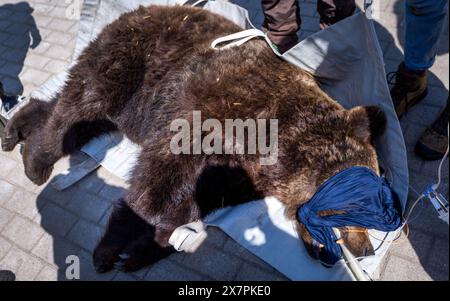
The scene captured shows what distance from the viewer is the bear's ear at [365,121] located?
2.84 meters

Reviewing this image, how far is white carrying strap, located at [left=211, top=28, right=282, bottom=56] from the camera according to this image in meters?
3.17

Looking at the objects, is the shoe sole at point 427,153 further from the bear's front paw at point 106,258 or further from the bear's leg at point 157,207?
the bear's front paw at point 106,258

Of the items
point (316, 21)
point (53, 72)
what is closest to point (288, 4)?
point (316, 21)

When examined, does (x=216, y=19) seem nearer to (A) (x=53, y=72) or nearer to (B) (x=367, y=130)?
(B) (x=367, y=130)

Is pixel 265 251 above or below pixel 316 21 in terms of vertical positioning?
below

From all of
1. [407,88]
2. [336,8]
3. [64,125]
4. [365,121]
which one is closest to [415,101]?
[407,88]

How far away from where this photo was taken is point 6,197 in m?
3.80

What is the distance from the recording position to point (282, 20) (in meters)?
3.81

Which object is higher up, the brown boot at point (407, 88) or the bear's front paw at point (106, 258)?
the brown boot at point (407, 88)

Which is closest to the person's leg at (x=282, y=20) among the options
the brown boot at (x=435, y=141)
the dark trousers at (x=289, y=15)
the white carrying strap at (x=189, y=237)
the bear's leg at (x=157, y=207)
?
the dark trousers at (x=289, y=15)

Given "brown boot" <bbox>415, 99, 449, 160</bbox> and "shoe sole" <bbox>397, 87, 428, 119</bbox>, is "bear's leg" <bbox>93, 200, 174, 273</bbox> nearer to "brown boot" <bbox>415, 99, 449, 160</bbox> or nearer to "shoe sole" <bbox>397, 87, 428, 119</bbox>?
"brown boot" <bbox>415, 99, 449, 160</bbox>

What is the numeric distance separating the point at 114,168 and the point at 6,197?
114cm

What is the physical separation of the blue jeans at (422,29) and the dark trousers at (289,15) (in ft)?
2.62

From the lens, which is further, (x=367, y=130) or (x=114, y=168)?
(x=114, y=168)
